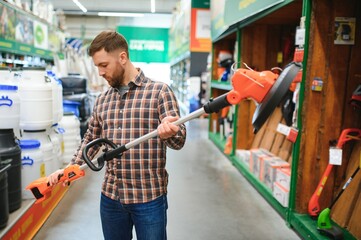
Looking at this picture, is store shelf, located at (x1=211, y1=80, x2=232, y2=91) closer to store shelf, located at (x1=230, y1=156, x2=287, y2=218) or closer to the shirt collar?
store shelf, located at (x1=230, y1=156, x2=287, y2=218)

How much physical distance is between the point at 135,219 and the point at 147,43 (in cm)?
1865

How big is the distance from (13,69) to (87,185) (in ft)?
5.17

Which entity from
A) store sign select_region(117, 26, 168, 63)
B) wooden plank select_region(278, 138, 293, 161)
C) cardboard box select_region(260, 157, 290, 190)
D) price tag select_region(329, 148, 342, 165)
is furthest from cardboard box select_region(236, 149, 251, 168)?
store sign select_region(117, 26, 168, 63)

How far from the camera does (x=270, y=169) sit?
3.65 metres

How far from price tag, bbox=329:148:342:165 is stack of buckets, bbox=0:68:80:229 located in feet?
8.10

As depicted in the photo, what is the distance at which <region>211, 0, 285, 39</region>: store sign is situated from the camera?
3.41 m

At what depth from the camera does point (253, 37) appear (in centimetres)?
474

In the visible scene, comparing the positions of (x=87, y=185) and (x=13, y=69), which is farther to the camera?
(x=87, y=185)

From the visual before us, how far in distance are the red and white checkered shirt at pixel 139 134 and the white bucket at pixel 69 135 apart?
324 centimetres

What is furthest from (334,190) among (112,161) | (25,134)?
(25,134)

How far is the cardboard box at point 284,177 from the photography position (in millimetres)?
3127

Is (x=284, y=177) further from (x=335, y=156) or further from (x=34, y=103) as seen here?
(x=34, y=103)

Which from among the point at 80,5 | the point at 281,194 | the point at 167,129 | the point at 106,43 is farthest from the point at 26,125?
the point at 80,5

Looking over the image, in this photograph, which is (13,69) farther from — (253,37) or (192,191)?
(253,37)
